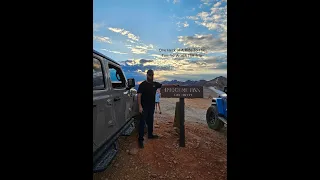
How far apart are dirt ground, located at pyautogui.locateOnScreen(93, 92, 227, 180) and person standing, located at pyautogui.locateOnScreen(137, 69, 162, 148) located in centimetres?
9

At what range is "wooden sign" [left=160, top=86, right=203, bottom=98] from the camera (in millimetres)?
2151

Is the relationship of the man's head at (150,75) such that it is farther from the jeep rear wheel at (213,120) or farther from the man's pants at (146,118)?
the jeep rear wheel at (213,120)

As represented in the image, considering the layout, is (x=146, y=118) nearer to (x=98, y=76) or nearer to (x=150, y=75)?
(x=150, y=75)

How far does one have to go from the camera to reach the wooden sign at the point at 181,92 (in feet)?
7.06

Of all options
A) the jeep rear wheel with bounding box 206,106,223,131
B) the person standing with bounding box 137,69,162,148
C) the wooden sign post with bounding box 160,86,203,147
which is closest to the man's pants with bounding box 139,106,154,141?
the person standing with bounding box 137,69,162,148

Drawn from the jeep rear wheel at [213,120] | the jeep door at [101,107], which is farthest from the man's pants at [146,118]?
the jeep rear wheel at [213,120]

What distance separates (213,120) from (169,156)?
5.04ft

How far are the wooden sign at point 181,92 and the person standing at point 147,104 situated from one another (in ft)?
0.49

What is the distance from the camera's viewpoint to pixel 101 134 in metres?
1.63

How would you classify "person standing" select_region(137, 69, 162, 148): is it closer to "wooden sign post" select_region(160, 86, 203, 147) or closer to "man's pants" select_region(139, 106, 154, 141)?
"man's pants" select_region(139, 106, 154, 141)
